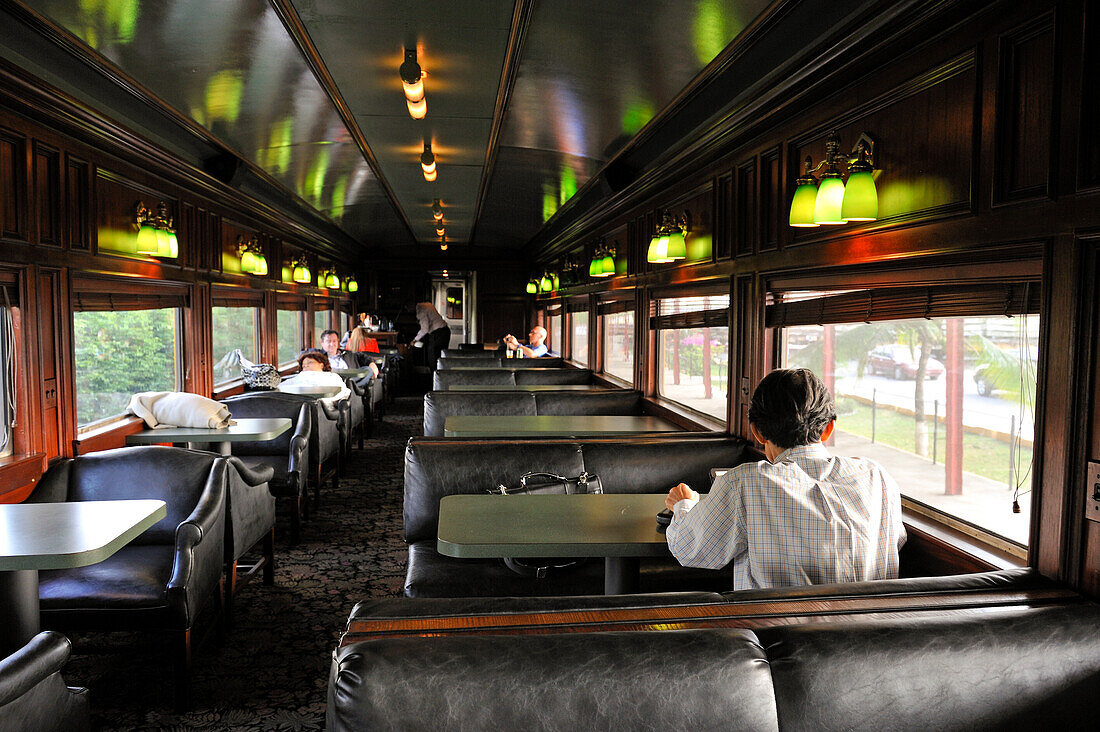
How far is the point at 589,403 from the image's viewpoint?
6.04 metres

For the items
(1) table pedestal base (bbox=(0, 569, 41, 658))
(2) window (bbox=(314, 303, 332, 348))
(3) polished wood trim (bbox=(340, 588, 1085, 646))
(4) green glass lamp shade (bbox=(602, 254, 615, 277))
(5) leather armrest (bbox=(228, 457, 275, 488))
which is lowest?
(1) table pedestal base (bbox=(0, 569, 41, 658))

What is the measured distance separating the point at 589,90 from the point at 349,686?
10.6 ft

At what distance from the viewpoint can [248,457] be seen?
546 centimetres

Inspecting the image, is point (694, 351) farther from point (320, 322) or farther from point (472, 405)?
point (320, 322)

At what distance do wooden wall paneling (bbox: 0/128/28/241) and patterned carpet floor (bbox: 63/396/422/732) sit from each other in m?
1.89

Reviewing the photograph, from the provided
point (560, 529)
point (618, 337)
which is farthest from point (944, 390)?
point (618, 337)

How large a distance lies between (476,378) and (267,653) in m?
4.40

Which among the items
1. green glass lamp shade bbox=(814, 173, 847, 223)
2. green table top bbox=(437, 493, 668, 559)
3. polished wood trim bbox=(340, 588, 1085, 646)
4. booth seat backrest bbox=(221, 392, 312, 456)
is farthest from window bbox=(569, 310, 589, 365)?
polished wood trim bbox=(340, 588, 1085, 646)

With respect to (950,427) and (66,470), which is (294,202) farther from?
(950,427)

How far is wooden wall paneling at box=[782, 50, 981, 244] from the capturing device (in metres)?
2.27

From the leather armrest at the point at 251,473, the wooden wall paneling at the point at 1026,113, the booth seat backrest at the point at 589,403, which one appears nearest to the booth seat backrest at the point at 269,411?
the leather armrest at the point at 251,473

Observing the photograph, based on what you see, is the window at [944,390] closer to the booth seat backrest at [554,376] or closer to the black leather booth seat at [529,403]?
the black leather booth seat at [529,403]

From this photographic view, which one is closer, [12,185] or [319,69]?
[12,185]

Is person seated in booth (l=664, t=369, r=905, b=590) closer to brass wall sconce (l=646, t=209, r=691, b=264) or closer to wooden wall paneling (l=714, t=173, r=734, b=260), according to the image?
wooden wall paneling (l=714, t=173, r=734, b=260)
